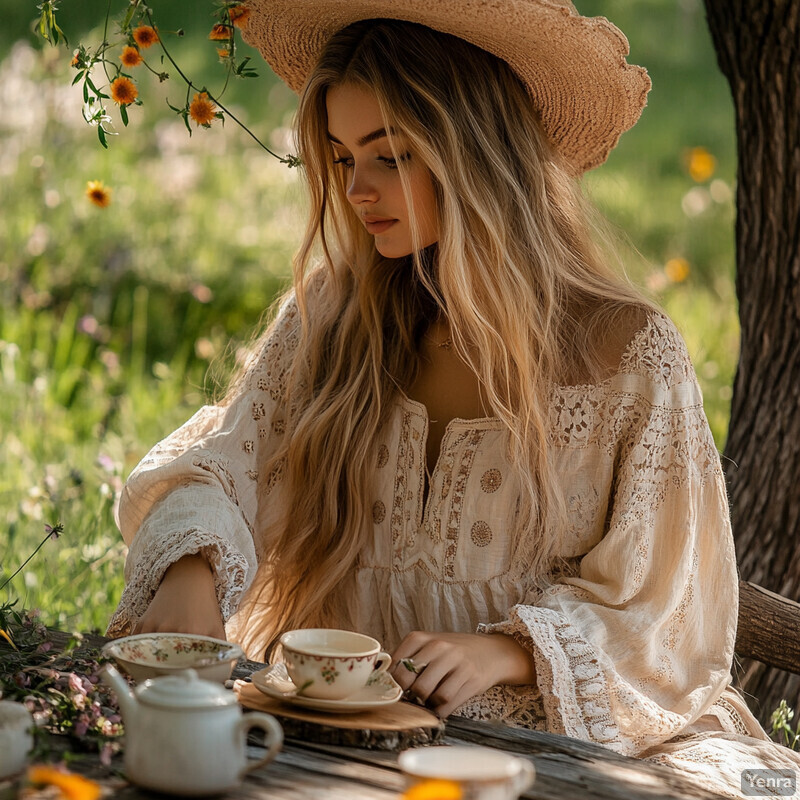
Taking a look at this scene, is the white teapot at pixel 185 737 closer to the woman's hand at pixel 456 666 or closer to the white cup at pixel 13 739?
the white cup at pixel 13 739

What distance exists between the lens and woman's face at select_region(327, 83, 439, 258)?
2320 millimetres

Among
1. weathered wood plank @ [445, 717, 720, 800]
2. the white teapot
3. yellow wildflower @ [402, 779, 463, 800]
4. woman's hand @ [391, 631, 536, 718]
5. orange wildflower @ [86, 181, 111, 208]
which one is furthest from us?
orange wildflower @ [86, 181, 111, 208]

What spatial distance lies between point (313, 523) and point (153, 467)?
15.0 inches

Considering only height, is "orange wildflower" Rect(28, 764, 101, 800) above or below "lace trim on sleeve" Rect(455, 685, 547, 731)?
above

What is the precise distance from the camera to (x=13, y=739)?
1.29m

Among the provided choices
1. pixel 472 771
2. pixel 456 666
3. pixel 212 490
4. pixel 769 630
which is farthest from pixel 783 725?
pixel 472 771

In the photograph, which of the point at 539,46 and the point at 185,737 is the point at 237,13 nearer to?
the point at 539,46

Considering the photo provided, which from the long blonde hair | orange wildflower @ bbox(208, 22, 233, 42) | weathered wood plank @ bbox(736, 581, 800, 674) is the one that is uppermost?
orange wildflower @ bbox(208, 22, 233, 42)

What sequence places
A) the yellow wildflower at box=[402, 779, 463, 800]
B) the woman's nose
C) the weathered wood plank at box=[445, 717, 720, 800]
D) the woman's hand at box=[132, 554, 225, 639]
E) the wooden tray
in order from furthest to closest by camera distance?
1. the woman's nose
2. the woman's hand at box=[132, 554, 225, 639]
3. the wooden tray
4. the weathered wood plank at box=[445, 717, 720, 800]
5. the yellow wildflower at box=[402, 779, 463, 800]

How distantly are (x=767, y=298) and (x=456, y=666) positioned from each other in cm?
157

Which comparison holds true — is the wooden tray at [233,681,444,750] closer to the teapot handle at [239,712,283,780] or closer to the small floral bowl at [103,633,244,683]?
the small floral bowl at [103,633,244,683]

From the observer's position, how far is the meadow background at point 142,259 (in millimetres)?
3518

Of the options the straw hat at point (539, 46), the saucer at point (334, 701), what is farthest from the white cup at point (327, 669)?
the straw hat at point (539, 46)

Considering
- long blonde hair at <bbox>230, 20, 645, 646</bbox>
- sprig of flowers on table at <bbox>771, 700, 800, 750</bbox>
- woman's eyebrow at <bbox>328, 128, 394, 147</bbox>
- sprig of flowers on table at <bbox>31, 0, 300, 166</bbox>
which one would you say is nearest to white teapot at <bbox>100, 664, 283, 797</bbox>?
sprig of flowers on table at <bbox>31, 0, 300, 166</bbox>
